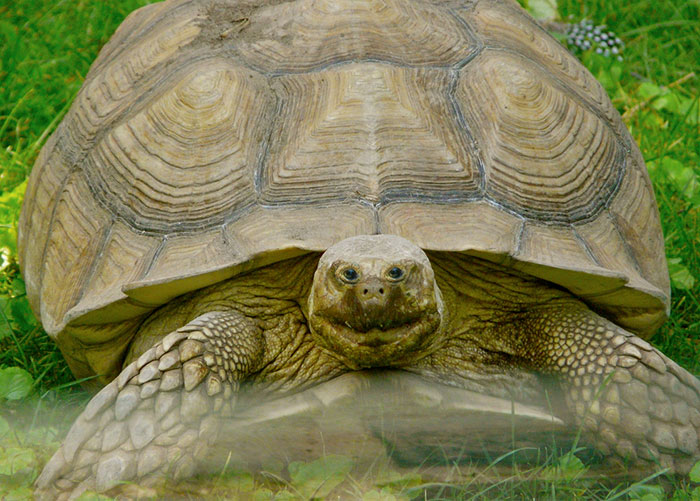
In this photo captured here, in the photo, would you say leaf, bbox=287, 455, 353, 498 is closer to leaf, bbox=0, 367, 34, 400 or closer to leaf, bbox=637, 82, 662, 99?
leaf, bbox=0, 367, 34, 400

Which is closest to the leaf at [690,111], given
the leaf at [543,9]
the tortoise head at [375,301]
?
the leaf at [543,9]

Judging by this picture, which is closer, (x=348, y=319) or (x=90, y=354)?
(x=348, y=319)

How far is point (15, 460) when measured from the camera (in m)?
3.21

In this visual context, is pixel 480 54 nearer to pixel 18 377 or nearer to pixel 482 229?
pixel 482 229

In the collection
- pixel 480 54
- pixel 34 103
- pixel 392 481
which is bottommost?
pixel 34 103

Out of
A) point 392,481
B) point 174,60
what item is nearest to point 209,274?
point 392,481

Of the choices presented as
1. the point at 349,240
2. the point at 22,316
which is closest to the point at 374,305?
the point at 349,240

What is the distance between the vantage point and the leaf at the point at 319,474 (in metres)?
3.04

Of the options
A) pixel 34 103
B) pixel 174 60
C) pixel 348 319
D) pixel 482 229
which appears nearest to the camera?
pixel 348 319

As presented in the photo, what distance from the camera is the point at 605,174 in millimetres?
3791

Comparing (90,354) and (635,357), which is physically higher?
(635,357)

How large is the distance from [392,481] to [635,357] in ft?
3.08

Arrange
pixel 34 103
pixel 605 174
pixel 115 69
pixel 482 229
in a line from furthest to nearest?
pixel 34 103 → pixel 115 69 → pixel 605 174 → pixel 482 229

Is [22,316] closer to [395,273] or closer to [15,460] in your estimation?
[15,460]
